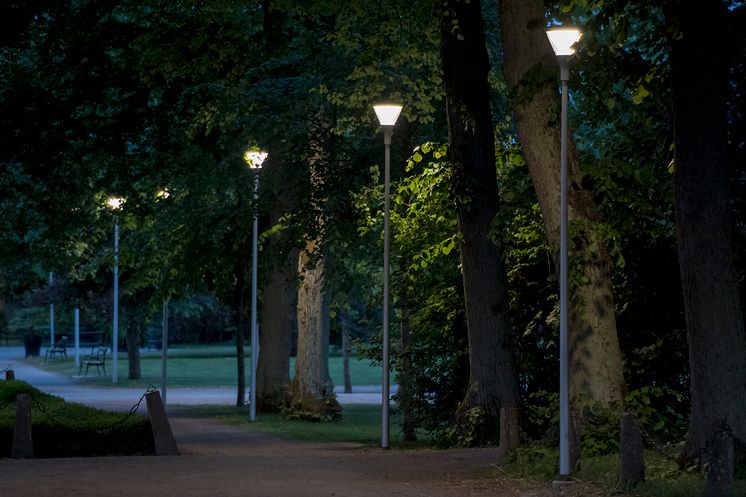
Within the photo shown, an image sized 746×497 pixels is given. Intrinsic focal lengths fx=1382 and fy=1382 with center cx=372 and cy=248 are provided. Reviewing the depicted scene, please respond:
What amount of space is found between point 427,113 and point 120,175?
833 cm

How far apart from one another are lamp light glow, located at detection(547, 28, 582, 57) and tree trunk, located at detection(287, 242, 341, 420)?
17.2m

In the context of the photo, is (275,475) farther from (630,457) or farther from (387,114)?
(387,114)

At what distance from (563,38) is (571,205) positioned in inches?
113

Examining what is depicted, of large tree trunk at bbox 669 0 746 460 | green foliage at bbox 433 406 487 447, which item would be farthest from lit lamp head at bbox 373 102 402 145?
large tree trunk at bbox 669 0 746 460

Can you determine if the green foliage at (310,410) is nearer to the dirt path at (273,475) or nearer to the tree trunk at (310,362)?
the tree trunk at (310,362)

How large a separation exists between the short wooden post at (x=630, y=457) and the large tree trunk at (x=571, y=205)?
3077 mm

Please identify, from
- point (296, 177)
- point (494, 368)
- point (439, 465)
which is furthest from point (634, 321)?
point (296, 177)

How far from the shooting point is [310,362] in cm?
3209

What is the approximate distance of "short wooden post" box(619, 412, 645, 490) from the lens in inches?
532

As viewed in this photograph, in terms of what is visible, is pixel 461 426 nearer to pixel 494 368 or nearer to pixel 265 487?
pixel 494 368

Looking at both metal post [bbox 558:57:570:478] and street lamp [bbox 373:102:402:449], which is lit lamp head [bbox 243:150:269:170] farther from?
metal post [bbox 558:57:570:478]

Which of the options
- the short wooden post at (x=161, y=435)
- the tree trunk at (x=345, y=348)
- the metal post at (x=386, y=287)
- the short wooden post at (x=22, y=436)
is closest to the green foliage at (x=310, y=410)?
the metal post at (x=386, y=287)

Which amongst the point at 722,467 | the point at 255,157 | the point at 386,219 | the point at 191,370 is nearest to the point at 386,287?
the point at 386,219

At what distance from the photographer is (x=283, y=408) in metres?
32.3
